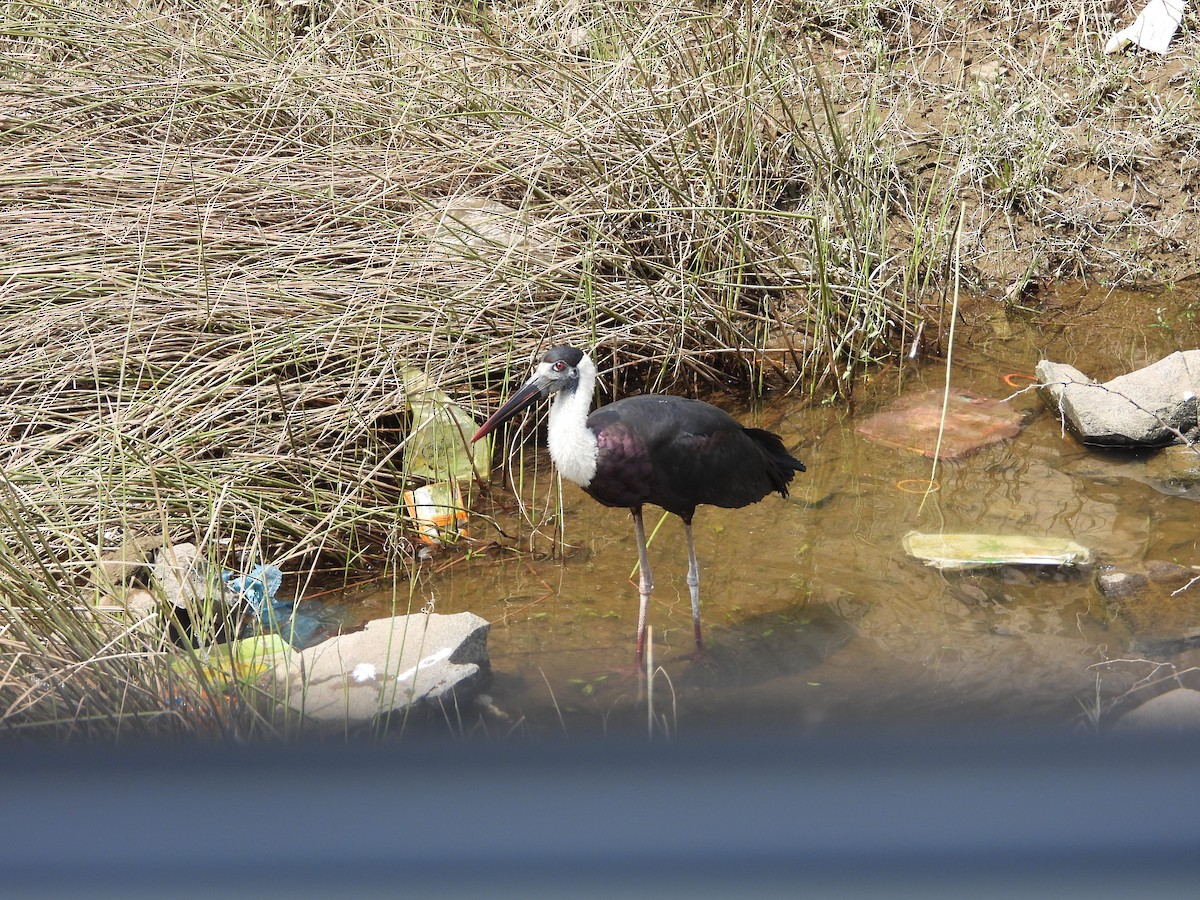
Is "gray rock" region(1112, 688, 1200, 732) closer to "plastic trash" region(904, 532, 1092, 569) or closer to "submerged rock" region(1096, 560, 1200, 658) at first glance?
"submerged rock" region(1096, 560, 1200, 658)

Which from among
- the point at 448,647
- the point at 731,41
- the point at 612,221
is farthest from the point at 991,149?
the point at 448,647

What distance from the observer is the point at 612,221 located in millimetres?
4629

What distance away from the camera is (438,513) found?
13.2 ft

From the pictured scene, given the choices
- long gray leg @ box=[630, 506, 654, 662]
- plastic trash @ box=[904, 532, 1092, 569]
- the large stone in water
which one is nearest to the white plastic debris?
the large stone in water

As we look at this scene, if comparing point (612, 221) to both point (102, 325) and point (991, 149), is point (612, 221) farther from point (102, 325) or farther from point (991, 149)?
point (991, 149)

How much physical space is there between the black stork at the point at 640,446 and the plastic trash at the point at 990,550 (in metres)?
0.70

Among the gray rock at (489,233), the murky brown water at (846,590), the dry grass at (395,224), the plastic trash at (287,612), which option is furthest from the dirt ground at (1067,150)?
the plastic trash at (287,612)

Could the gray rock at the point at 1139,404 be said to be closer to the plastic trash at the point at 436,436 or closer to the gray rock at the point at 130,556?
the plastic trash at the point at 436,436

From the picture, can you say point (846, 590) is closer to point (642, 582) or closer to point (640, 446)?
point (642, 582)

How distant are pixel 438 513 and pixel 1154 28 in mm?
4513

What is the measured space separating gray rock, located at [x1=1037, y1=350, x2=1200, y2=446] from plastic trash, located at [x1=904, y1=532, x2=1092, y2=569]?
0.64 metres

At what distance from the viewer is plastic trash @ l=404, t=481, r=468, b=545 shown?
3975 mm

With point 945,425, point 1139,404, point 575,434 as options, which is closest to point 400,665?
point 575,434

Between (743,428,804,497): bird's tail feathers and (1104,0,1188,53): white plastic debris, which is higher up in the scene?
(1104,0,1188,53): white plastic debris
